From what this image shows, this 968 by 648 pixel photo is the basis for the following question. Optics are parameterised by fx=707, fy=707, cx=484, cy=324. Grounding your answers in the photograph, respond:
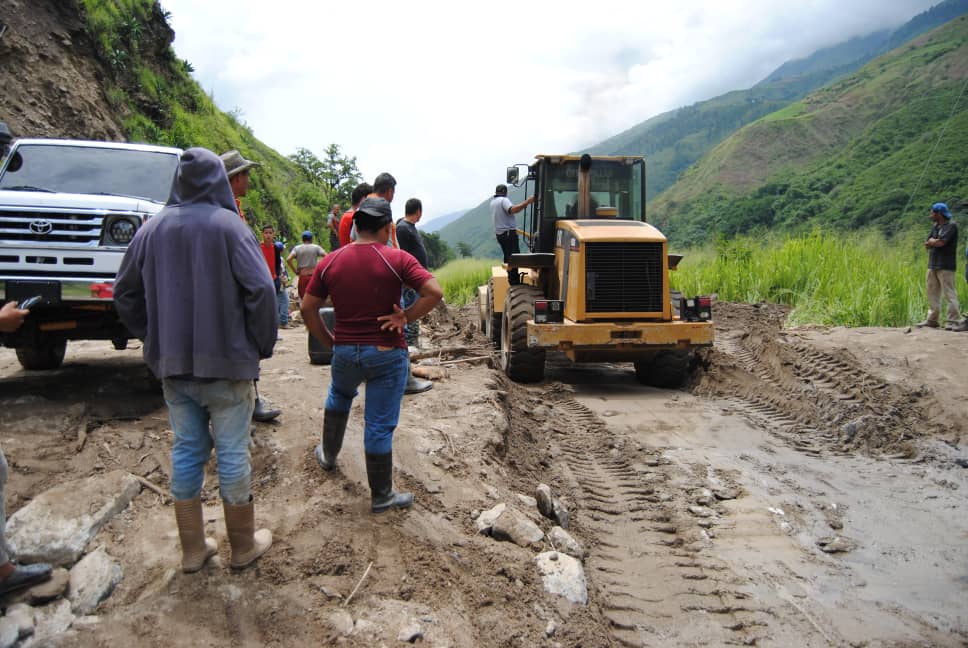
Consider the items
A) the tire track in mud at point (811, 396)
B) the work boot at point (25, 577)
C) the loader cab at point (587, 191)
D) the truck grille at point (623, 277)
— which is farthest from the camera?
the loader cab at point (587, 191)

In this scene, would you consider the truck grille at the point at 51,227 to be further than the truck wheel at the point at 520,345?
No

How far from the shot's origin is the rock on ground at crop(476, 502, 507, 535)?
13.3ft

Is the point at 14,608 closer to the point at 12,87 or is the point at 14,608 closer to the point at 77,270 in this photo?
the point at 77,270

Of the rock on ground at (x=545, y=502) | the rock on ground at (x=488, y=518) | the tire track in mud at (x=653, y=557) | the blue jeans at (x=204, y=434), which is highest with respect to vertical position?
the blue jeans at (x=204, y=434)

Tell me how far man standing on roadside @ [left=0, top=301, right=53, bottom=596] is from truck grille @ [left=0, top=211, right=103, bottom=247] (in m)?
2.26

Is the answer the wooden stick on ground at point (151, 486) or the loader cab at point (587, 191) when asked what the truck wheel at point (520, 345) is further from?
the wooden stick on ground at point (151, 486)

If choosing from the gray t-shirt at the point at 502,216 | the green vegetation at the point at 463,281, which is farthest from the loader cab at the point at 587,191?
the green vegetation at the point at 463,281

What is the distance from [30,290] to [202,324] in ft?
8.94

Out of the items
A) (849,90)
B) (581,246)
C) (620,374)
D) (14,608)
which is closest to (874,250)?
(620,374)

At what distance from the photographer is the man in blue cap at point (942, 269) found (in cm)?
1064

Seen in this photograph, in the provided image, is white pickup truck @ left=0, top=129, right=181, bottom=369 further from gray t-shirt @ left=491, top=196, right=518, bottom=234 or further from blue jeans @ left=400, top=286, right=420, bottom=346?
gray t-shirt @ left=491, top=196, right=518, bottom=234

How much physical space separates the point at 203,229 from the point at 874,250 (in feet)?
52.2

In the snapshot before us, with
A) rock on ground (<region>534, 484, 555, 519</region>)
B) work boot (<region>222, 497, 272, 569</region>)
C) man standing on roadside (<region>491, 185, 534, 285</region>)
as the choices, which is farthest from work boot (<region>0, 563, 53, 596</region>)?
man standing on roadside (<region>491, 185, 534, 285</region>)

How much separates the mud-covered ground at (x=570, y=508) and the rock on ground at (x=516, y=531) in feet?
0.30
